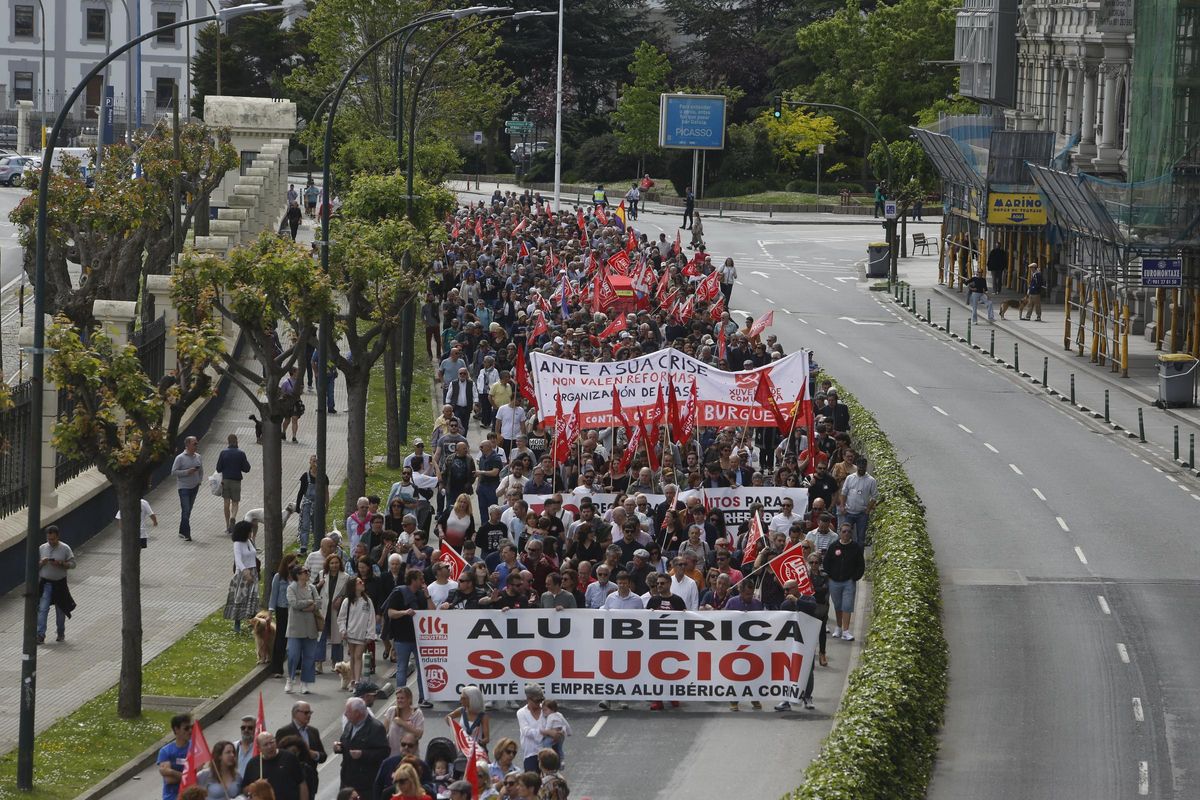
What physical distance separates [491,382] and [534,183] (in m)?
68.0

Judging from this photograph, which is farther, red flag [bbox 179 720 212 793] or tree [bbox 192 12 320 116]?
tree [bbox 192 12 320 116]

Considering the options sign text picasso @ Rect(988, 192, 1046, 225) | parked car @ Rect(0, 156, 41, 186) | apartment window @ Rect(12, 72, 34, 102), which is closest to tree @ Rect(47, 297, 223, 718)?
sign text picasso @ Rect(988, 192, 1046, 225)

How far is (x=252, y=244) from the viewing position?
24344 mm

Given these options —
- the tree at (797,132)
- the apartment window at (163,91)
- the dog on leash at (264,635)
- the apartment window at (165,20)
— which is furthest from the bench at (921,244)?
the dog on leash at (264,635)

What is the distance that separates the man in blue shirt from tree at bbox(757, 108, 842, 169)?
270 feet

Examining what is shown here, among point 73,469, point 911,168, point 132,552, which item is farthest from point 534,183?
point 132,552

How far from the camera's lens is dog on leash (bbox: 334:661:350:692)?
2036 centimetres

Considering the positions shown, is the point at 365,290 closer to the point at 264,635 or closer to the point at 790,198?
→ the point at 264,635

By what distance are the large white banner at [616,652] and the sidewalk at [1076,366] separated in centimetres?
1694

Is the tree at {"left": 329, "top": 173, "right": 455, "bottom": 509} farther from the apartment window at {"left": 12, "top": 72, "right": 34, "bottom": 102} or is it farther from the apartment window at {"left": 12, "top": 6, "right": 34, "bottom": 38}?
the apartment window at {"left": 12, "top": 6, "right": 34, "bottom": 38}

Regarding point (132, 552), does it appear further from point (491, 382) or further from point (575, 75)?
point (575, 75)

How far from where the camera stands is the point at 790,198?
94.4 meters

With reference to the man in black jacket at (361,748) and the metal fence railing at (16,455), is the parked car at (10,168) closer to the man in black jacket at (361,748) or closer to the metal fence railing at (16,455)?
the metal fence railing at (16,455)

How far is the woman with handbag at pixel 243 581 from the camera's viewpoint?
23.3m
